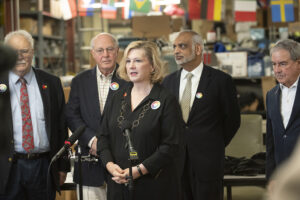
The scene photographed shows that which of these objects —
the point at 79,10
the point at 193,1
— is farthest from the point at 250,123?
the point at 79,10

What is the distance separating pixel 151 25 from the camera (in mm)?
7008

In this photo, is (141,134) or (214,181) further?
(214,181)

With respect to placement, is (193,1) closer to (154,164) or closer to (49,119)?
(49,119)

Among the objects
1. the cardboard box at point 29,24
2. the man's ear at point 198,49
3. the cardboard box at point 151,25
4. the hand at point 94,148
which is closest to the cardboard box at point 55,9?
the cardboard box at point 29,24

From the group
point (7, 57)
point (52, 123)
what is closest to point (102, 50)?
point (52, 123)

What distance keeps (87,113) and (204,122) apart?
33.2 inches

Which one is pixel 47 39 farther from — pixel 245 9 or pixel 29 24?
pixel 245 9

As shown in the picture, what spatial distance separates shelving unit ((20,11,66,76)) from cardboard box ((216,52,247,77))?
3987 millimetres

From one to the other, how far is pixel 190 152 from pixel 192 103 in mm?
357

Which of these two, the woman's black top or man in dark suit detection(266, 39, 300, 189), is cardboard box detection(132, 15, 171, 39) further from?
the woman's black top

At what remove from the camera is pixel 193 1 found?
7426 mm

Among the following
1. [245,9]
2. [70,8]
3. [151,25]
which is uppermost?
[70,8]

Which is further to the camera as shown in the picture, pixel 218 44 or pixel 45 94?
pixel 218 44

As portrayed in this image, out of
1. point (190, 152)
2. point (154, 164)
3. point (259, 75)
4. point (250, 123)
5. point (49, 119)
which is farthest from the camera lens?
point (259, 75)
